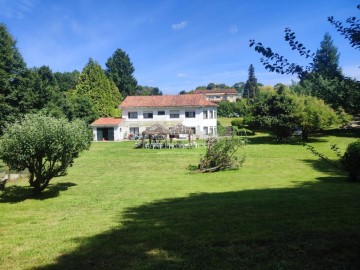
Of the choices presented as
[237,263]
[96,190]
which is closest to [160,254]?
[237,263]

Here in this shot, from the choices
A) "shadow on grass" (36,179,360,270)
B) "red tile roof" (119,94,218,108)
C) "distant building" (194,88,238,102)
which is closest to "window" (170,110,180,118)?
"red tile roof" (119,94,218,108)

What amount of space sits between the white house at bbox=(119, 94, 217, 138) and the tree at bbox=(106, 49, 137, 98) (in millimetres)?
41809

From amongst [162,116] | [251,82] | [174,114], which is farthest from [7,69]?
[251,82]

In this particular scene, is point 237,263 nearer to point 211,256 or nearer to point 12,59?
point 211,256

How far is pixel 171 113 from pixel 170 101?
85.5 inches

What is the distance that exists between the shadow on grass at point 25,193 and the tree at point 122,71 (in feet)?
257

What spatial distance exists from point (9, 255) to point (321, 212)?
8.02 meters

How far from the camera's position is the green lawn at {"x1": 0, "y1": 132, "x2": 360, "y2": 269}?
5.75 meters

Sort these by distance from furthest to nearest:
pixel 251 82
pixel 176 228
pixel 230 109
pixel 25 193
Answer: pixel 251 82, pixel 230 109, pixel 25 193, pixel 176 228

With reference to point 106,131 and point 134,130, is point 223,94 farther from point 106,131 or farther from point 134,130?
point 106,131

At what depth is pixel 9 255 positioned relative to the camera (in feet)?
21.8

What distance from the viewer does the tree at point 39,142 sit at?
14.4 m

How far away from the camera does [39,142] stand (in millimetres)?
14570

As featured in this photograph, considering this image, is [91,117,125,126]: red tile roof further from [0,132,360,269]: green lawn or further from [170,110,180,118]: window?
[0,132,360,269]: green lawn
